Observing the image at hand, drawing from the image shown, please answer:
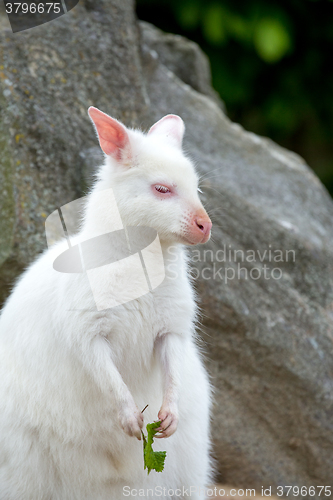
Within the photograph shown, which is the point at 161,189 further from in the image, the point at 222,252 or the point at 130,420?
the point at 222,252

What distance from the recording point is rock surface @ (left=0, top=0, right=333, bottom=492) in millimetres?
4008

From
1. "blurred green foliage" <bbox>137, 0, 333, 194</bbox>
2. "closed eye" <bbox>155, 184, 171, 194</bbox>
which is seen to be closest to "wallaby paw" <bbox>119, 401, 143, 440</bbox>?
"closed eye" <bbox>155, 184, 171, 194</bbox>

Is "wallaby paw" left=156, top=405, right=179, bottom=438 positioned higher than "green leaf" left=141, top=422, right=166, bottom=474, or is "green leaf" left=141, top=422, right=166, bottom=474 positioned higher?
"wallaby paw" left=156, top=405, right=179, bottom=438

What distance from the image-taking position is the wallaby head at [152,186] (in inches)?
107

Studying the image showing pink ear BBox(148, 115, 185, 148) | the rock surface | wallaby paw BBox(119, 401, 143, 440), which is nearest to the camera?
wallaby paw BBox(119, 401, 143, 440)

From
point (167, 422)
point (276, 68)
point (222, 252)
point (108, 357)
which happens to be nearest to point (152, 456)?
point (167, 422)

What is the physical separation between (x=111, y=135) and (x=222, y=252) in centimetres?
188

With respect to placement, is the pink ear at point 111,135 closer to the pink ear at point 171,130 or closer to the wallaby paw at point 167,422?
the pink ear at point 171,130

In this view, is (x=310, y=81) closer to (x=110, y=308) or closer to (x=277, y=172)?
(x=277, y=172)

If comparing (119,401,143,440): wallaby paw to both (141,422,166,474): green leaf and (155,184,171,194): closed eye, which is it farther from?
(155,184,171,194): closed eye

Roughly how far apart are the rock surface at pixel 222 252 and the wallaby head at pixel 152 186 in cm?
125

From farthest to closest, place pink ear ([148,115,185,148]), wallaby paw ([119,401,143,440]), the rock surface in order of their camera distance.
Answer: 1. the rock surface
2. pink ear ([148,115,185,148])
3. wallaby paw ([119,401,143,440])

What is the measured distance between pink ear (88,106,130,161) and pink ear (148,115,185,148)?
358mm

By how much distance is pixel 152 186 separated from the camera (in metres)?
2.76
